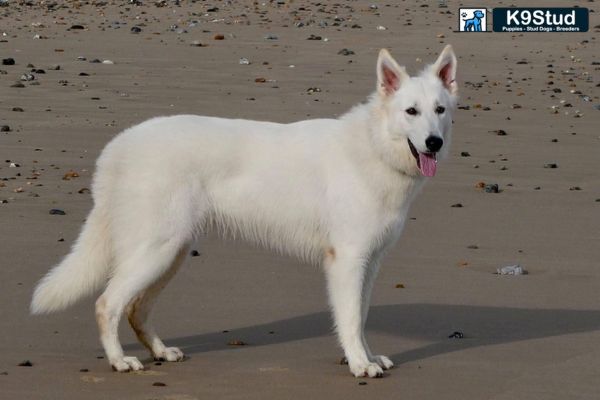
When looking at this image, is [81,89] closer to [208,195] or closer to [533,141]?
[533,141]

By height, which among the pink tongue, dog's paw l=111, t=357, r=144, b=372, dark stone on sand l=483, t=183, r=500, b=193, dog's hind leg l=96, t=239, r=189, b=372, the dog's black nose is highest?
the dog's black nose

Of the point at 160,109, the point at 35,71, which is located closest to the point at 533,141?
the point at 160,109

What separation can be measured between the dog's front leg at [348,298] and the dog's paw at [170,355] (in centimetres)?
76

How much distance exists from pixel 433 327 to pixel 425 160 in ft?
3.33

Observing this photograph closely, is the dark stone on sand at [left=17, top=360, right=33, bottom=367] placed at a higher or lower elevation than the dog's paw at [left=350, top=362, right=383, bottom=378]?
higher

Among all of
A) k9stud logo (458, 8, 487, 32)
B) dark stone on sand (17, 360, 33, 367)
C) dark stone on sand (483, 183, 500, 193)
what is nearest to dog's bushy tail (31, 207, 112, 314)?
dark stone on sand (17, 360, 33, 367)

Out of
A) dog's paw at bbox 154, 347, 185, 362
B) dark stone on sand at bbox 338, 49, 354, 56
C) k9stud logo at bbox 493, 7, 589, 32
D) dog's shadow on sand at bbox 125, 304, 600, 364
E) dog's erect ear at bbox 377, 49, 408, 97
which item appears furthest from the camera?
k9stud logo at bbox 493, 7, 589, 32

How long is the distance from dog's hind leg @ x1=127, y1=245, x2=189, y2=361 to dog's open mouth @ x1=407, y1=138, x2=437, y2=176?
1.18m

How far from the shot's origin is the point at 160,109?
13.5 metres

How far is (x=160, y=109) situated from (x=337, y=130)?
7254 millimetres

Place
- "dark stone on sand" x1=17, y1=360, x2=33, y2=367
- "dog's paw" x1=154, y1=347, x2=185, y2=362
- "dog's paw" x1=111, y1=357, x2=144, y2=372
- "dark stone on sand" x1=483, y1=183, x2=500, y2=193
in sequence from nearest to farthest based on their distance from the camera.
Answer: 1. "dark stone on sand" x1=17, y1=360, x2=33, y2=367
2. "dog's paw" x1=111, y1=357, x2=144, y2=372
3. "dog's paw" x1=154, y1=347, x2=185, y2=362
4. "dark stone on sand" x1=483, y1=183, x2=500, y2=193

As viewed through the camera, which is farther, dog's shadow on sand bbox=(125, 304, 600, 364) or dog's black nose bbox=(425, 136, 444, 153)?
dog's shadow on sand bbox=(125, 304, 600, 364)

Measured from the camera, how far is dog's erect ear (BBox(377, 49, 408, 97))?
6305mm

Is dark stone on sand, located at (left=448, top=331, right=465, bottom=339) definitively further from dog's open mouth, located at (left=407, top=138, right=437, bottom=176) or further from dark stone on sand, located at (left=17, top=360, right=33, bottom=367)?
dark stone on sand, located at (left=17, top=360, right=33, bottom=367)
